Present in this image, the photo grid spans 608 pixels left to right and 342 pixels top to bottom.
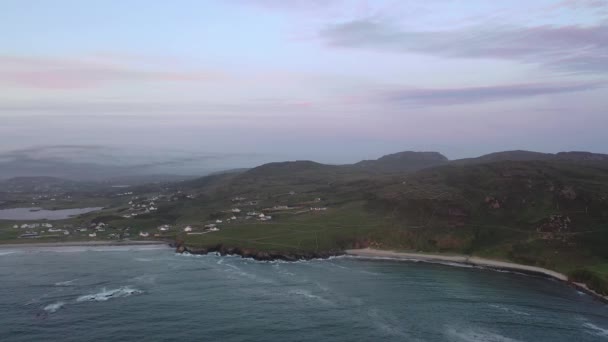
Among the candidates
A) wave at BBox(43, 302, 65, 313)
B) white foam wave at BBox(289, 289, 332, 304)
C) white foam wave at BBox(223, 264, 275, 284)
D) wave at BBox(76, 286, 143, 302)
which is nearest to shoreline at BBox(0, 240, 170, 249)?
white foam wave at BBox(223, 264, 275, 284)

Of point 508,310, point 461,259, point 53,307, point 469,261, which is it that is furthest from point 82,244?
point 508,310

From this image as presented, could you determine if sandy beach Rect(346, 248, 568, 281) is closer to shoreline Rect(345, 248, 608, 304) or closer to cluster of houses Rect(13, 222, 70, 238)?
shoreline Rect(345, 248, 608, 304)

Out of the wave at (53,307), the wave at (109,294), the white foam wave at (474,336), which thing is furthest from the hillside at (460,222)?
the wave at (53,307)

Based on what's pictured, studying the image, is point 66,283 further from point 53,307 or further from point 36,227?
point 36,227

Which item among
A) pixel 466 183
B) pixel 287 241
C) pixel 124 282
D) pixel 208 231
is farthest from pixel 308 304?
pixel 466 183

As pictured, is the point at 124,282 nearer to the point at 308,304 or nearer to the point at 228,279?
the point at 228,279
